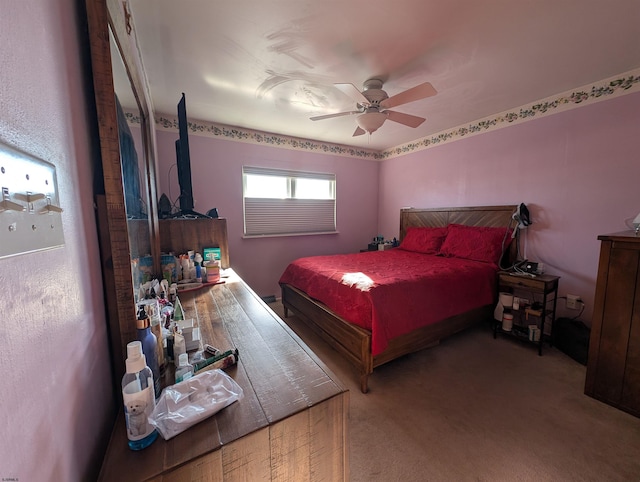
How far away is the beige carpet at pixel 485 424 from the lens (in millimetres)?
1267

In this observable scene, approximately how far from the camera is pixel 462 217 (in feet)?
10.8

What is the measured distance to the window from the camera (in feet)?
11.4

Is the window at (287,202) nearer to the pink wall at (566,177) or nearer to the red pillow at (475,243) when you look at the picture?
the red pillow at (475,243)

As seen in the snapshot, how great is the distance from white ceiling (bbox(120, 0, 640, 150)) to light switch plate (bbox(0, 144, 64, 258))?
1555 mm

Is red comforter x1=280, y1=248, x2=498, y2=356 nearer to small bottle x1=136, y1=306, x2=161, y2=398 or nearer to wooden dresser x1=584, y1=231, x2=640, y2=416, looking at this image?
wooden dresser x1=584, y1=231, x2=640, y2=416

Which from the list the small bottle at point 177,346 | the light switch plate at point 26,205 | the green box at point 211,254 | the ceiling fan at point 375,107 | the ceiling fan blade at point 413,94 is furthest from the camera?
the green box at point 211,254

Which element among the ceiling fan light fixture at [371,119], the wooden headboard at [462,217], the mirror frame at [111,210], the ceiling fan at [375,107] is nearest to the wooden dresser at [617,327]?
the wooden headboard at [462,217]

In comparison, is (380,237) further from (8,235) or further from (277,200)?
(8,235)

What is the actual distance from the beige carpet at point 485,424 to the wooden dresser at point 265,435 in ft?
2.92

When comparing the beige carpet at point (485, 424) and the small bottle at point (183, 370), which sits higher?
the small bottle at point (183, 370)

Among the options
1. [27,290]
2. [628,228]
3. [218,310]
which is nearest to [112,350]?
[27,290]

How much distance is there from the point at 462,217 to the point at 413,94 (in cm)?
203

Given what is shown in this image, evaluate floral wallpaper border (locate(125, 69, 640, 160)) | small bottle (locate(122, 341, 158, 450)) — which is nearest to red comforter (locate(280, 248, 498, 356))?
small bottle (locate(122, 341, 158, 450))

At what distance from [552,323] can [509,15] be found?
8.48 feet
